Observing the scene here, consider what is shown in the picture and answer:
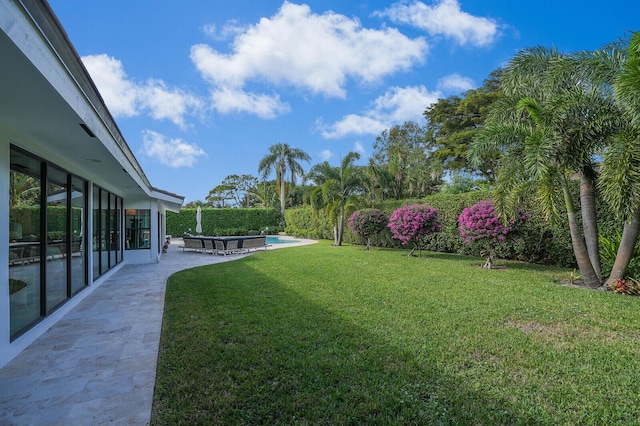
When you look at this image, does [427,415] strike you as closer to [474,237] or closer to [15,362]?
[15,362]

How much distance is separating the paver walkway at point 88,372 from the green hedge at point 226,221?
2562cm

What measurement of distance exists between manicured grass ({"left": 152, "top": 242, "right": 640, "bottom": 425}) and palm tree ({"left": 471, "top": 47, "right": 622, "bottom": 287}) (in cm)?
227

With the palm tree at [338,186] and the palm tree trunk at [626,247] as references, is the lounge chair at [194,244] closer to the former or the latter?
the palm tree at [338,186]

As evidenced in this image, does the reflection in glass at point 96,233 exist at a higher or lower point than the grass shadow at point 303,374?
higher

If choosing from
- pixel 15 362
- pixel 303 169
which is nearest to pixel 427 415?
pixel 15 362

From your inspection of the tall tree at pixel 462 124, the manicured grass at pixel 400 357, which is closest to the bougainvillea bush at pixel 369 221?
the manicured grass at pixel 400 357

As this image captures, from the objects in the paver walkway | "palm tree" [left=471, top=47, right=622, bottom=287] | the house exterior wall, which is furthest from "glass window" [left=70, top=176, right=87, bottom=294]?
"palm tree" [left=471, top=47, right=622, bottom=287]

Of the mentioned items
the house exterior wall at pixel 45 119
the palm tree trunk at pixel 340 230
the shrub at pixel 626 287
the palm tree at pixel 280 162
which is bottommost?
the shrub at pixel 626 287

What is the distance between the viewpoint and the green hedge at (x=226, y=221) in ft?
102

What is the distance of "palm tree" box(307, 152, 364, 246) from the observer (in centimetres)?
2023

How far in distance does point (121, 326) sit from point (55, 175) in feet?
9.78

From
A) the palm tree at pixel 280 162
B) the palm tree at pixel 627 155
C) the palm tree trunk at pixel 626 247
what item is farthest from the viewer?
the palm tree at pixel 280 162

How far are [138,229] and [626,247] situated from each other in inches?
621

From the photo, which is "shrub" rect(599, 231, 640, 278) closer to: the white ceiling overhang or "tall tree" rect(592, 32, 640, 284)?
"tall tree" rect(592, 32, 640, 284)
